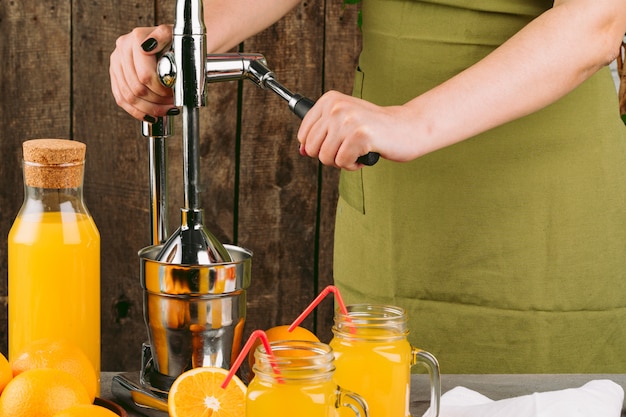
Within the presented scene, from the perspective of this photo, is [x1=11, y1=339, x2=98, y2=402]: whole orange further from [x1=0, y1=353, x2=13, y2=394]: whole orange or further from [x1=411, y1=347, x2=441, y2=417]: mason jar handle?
[x1=411, y1=347, x2=441, y2=417]: mason jar handle

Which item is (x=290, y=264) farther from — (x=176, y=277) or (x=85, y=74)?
(x=176, y=277)

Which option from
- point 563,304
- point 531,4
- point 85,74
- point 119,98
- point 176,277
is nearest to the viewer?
point 176,277

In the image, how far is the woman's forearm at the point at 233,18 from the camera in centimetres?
143

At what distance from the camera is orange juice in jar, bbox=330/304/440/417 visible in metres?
0.86

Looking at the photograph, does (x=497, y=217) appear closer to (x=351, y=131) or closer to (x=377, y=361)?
(x=351, y=131)

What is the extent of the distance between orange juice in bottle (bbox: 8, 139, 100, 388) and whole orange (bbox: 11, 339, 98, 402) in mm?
52

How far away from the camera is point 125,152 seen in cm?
209

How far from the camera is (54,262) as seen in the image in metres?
0.96

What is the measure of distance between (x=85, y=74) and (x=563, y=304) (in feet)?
3.81

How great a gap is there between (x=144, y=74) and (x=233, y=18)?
1.30ft

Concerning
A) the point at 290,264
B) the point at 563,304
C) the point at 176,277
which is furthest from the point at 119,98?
the point at 290,264

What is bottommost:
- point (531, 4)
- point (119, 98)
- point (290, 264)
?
point (290, 264)

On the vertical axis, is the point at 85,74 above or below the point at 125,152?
above

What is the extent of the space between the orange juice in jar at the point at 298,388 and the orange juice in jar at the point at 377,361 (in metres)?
0.09
